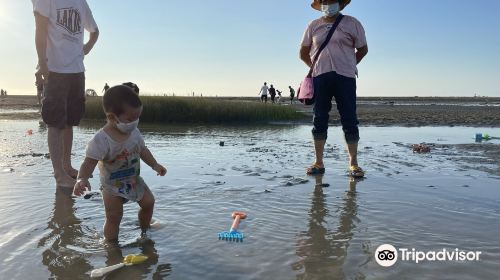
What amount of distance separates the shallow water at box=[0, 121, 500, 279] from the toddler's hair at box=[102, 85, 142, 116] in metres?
0.81

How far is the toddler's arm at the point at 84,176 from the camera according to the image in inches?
108

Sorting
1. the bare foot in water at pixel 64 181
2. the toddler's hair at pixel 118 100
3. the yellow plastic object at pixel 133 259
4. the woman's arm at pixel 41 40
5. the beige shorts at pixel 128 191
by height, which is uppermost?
the woman's arm at pixel 41 40

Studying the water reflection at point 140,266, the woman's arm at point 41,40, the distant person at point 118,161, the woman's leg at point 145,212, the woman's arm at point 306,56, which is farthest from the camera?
the woman's arm at point 306,56

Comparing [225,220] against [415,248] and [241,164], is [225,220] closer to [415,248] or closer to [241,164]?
[415,248]

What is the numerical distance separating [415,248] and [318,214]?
899 mm

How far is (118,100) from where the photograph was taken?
287cm

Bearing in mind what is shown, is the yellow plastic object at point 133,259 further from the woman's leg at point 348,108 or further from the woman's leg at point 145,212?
the woman's leg at point 348,108

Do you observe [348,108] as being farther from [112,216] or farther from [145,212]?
[112,216]


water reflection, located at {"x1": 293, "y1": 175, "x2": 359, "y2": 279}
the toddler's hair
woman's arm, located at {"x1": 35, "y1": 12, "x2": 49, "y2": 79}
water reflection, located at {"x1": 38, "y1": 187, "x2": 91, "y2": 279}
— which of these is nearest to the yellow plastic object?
water reflection, located at {"x1": 38, "y1": 187, "x2": 91, "y2": 279}

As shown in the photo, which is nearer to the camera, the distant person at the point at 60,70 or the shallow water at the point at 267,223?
the shallow water at the point at 267,223

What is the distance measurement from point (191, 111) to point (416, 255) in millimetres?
15225

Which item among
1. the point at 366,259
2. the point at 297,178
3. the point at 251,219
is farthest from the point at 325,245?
the point at 297,178

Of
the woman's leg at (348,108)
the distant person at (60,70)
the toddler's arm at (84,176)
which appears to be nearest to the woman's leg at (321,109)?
the woman's leg at (348,108)

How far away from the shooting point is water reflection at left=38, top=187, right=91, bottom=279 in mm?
2332
